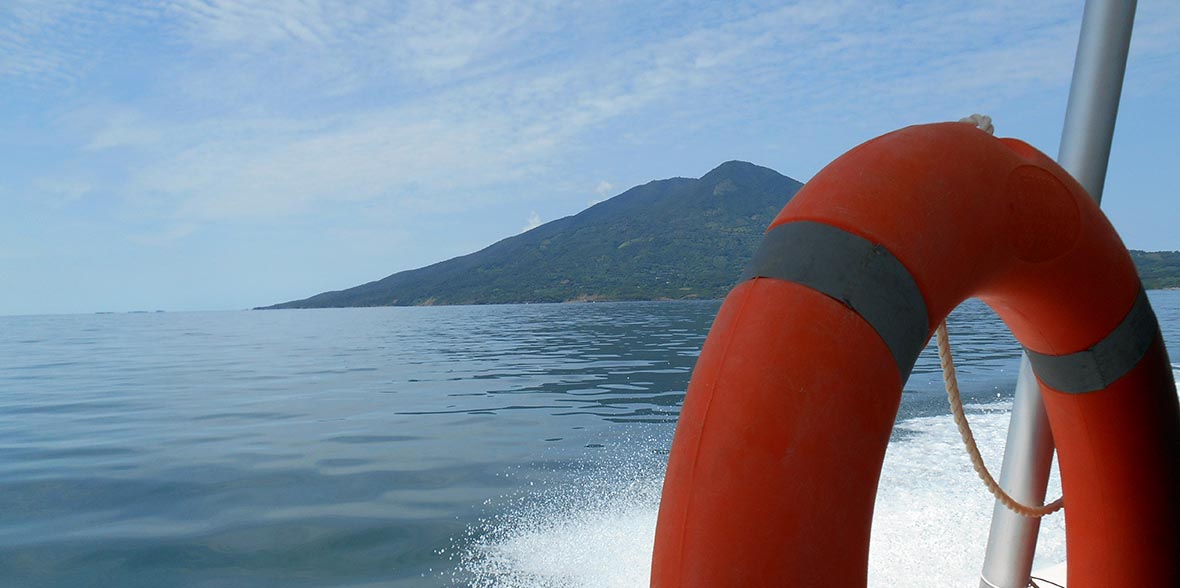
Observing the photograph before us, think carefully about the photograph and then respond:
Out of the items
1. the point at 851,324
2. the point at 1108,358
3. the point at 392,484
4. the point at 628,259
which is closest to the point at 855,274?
the point at 851,324

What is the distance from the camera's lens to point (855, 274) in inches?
43.7

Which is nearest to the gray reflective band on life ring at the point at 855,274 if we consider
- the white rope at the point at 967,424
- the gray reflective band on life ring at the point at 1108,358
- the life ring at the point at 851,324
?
the life ring at the point at 851,324

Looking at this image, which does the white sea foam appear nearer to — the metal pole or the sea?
the sea

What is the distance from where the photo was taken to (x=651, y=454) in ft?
20.3

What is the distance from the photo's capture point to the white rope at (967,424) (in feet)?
5.73

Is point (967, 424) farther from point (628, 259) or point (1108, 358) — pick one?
point (628, 259)

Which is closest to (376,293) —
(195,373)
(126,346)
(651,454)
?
(126,346)

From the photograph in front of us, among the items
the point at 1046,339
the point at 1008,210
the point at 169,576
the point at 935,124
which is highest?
the point at 935,124

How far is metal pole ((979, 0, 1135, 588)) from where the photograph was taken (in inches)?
89.9

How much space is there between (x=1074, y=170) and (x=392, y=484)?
14.8 feet

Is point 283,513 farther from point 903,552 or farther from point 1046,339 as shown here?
point 1046,339

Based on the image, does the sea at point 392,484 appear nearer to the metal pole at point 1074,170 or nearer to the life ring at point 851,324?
the metal pole at point 1074,170

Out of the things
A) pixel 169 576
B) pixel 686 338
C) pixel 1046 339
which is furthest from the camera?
pixel 686 338

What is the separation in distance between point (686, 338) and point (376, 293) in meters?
122
